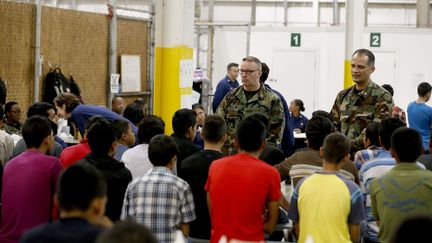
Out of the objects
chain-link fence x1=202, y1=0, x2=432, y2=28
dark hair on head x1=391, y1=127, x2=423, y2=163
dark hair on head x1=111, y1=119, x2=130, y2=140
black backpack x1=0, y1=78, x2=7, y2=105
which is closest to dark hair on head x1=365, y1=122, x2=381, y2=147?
dark hair on head x1=391, y1=127, x2=423, y2=163

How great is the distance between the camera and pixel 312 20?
19172mm

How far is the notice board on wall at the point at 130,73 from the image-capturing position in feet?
43.5

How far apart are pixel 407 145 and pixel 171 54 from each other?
5956mm

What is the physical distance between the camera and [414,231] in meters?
2.76

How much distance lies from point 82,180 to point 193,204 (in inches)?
72.0

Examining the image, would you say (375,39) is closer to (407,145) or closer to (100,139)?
(407,145)

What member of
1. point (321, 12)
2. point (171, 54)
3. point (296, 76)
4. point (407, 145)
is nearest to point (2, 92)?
point (171, 54)

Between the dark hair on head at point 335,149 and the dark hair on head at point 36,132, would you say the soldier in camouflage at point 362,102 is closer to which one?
the dark hair on head at point 335,149

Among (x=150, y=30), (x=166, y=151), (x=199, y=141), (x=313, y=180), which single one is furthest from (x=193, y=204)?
(x=150, y=30)

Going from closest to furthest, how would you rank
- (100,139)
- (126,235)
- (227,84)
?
(126,235) < (100,139) < (227,84)

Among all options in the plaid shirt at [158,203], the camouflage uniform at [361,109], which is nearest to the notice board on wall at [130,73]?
the camouflage uniform at [361,109]

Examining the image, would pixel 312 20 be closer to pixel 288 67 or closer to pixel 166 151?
pixel 288 67

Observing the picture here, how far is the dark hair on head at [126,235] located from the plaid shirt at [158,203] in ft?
7.66

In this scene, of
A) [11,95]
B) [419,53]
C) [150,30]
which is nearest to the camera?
[11,95]
